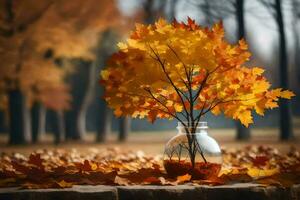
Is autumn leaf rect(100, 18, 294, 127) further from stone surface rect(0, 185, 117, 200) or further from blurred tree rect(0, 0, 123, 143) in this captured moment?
blurred tree rect(0, 0, 123, 143)

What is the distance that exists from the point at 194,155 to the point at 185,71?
686 mm

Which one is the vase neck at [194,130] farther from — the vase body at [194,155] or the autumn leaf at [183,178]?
the autumn leaf at [183,178]

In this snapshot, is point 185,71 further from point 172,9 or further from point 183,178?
point 172,9

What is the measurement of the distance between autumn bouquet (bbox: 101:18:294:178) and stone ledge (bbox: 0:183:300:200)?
1.76 ft

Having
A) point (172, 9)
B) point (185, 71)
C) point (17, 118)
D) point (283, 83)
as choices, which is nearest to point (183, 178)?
point (185, 71)

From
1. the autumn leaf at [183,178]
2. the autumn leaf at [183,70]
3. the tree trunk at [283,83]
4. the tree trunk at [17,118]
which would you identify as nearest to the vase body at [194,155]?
the autumn leaf at [183,178]

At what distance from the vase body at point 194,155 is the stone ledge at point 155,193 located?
15.4 inches

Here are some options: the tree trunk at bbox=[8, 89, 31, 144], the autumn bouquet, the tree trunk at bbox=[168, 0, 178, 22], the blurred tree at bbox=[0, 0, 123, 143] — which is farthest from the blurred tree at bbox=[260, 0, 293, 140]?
the autumn bouquet

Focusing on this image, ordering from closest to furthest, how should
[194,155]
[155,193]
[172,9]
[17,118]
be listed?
[155,193], [194,155], [17,118], [172,9]

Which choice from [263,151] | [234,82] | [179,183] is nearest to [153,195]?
[179,183]

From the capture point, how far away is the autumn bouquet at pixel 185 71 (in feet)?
13.0

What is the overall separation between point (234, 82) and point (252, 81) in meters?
0.14

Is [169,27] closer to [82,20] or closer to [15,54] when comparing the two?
[15,54]

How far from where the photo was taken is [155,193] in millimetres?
3512
